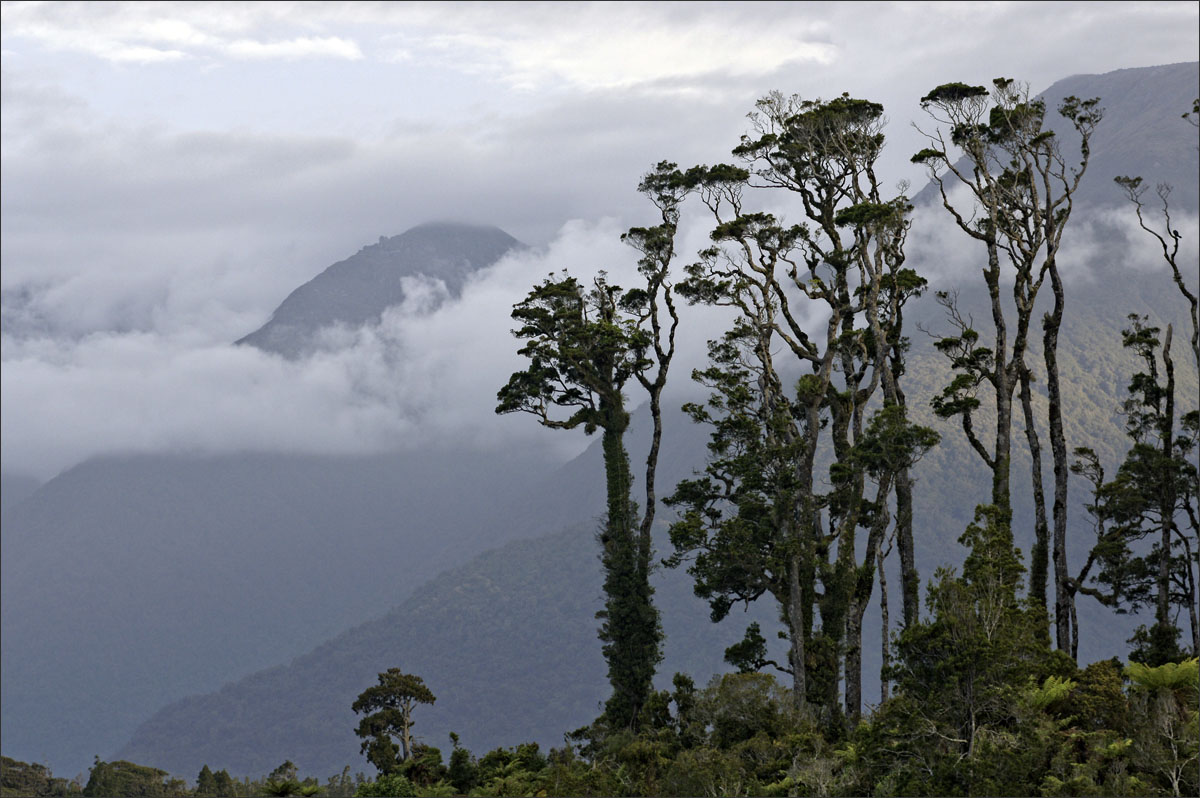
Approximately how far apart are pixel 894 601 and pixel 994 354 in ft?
499

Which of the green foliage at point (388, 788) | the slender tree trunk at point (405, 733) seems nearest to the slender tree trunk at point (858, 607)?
the green foliage at point (388, 788)

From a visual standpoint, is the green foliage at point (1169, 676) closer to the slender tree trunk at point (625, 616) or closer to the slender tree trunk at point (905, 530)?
the slender tree trunk at point (905, 530)

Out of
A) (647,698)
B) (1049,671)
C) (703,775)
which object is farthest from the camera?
(647,698)

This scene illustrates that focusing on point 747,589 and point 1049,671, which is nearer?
point 1049,671

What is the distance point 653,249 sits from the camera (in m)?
47.3

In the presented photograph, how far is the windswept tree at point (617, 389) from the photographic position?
141 feet

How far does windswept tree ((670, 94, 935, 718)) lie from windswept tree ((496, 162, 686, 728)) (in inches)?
105

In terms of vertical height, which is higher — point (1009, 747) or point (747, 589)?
point (747, 589)

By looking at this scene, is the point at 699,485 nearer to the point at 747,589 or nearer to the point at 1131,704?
the point at 747,589

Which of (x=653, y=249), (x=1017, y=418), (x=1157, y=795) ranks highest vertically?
(x=1017, y=418)

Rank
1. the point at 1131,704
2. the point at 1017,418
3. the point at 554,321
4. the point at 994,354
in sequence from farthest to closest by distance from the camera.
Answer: the point at 1017,418, the point at 554,321, the point at 994,354, the point at 1131,704

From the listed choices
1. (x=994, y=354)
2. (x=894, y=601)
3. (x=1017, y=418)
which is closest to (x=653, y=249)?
(x=994, y=354)

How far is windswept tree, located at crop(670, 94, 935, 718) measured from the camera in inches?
1485

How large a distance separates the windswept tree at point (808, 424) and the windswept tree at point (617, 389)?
2664mm
